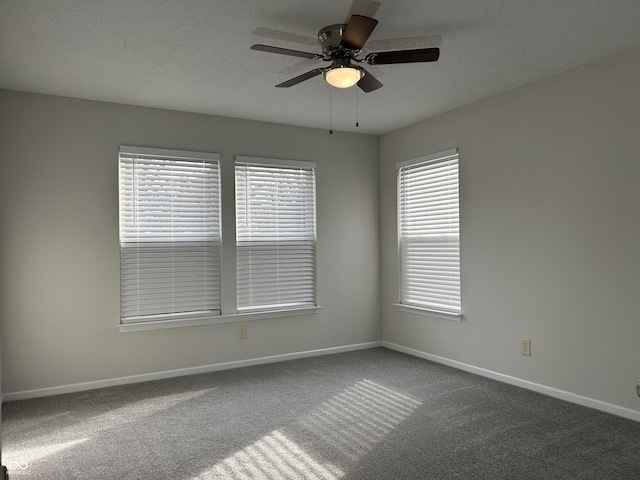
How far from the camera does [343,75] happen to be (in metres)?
2.69

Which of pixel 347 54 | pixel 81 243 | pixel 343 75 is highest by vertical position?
pixel 347 54

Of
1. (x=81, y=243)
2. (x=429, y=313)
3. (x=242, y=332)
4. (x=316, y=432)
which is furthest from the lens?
(x=429, y=313)

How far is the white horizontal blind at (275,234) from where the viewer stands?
4.76 meters

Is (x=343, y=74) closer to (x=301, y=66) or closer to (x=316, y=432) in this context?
(x=301, y=66)

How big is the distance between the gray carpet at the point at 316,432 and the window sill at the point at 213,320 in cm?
48

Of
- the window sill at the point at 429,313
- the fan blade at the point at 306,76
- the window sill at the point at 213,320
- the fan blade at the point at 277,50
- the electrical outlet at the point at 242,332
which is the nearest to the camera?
the fan blade at the point at 277,50

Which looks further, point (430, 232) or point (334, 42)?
point (430, 232)

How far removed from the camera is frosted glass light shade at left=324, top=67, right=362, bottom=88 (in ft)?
8.73

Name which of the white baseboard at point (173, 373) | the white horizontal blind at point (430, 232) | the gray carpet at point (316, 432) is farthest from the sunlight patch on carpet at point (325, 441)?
the white horizontal blind at point (430, 232)

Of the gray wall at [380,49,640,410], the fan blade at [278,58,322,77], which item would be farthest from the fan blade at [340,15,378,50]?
the gray wall at [380,49,640,410]

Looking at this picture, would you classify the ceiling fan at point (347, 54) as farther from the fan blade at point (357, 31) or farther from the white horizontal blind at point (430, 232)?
the white horizontal blind at point (430, 232)

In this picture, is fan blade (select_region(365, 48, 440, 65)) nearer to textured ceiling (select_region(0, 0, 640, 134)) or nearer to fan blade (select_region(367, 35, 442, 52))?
fan blade (select_region(367, 35, 442, 52))

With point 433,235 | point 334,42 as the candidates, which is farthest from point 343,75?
point 433,235

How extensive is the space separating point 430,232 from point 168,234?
8.31 ft
